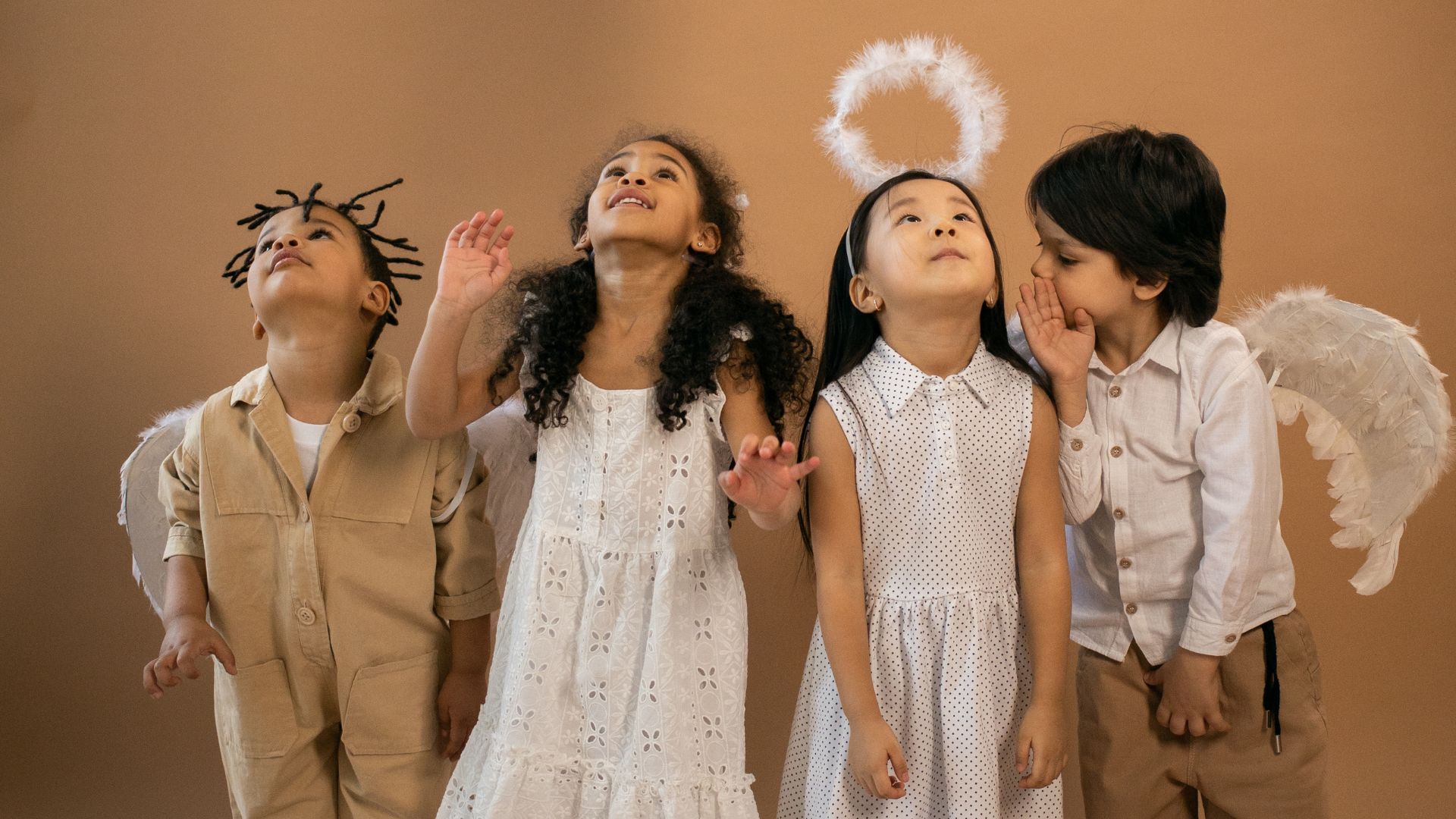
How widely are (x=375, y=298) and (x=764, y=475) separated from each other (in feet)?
2.38

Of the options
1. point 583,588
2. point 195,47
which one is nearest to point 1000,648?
point 583,588

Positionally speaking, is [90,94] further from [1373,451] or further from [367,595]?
[1373,451]

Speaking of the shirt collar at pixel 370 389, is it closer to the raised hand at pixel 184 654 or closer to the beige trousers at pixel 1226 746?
the raised hand at pixel 184 654

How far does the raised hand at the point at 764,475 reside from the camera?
1.33 m

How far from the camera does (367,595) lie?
167 cm

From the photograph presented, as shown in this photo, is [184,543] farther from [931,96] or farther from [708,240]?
[931,96]

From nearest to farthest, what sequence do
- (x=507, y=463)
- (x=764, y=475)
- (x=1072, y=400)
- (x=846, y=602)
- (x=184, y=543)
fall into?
1. (x=764, y=475)
2. (x=846, y=602)
3. (x=1072, y=400)
4. (x=184, y=543)
5. (x=507, y=463)

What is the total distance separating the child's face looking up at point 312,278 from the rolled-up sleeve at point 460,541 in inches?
9.1

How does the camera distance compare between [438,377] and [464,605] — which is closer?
[438,377]

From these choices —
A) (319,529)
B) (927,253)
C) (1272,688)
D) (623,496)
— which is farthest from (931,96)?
(319,529)

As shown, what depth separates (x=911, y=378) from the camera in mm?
1546

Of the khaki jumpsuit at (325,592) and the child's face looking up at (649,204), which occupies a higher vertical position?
the child's face looking up at (649,204)

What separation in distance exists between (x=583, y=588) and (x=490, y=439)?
1.19ft

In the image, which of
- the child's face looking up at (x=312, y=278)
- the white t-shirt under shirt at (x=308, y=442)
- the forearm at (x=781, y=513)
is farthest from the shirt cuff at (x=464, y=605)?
the forearm at (x=781, y=513)
